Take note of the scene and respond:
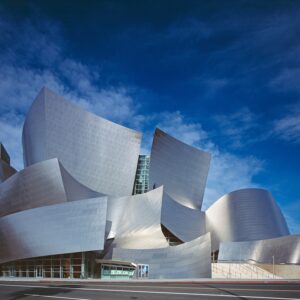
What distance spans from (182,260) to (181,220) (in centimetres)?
1342

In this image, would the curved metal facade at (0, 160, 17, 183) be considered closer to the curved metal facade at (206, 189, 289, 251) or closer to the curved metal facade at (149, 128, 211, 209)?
the curved metal facade at (149, 128, 211, 209)

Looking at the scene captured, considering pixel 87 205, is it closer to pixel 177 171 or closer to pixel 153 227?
pixel 153 227

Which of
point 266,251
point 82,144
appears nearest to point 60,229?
point 82,144

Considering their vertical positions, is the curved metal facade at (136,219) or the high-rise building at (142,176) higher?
the high-rise building at (142,176)

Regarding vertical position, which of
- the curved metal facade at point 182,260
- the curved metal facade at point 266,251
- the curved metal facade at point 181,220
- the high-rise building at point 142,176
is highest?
the high-rise building at point 142,176

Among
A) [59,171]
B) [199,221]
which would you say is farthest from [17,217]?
[199,221]

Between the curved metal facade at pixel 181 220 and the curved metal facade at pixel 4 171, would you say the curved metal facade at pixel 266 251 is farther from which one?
the curved metal facade at pixel 4 171

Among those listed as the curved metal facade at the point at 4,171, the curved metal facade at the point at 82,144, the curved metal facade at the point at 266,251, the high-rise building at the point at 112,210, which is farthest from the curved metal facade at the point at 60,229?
the curved metal facade at the point at 266,251

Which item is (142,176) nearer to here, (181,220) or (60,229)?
(181,220)

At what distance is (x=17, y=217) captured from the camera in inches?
998

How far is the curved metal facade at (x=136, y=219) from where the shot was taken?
96.3 ft

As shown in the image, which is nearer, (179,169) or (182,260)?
(182,260)

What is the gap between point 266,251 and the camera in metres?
32.2

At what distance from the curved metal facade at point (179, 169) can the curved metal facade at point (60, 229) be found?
16782mm
